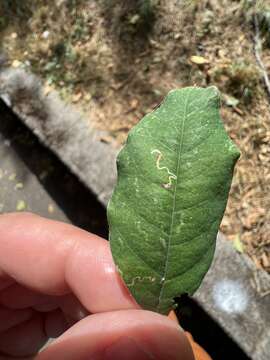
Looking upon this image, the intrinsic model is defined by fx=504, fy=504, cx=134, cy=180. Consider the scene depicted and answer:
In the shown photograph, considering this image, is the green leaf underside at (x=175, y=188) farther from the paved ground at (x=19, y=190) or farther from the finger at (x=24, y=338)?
the paved ground at (x=19, y=190)

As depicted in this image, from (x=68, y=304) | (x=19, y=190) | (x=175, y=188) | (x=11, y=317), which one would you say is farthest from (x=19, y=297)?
(x=19, y=190)

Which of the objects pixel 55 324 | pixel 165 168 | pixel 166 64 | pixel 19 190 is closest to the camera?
pixel 165 168

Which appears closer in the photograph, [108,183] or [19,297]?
[19,297]

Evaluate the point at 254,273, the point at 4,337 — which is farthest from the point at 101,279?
the point at 254,273

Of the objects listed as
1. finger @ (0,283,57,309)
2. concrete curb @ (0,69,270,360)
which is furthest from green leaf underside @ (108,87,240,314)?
concrete curb @ (0,69,270,360)

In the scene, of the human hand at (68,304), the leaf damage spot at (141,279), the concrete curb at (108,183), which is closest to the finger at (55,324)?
the human hand at (68,304)

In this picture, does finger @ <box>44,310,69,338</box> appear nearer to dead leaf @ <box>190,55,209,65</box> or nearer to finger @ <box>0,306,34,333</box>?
finger @ <box>0,306,34,333</box>

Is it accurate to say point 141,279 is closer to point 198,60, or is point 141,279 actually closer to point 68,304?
point 68,304
